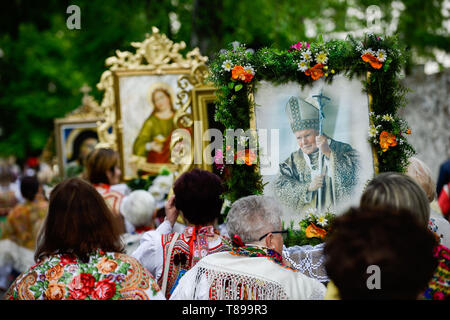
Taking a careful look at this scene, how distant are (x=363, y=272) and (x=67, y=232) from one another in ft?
5.07

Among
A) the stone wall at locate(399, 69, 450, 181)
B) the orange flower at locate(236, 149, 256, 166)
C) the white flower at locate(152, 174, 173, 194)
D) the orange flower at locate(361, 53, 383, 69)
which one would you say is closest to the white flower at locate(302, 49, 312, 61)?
the orange flower at locate(361, 53, 383, 69)

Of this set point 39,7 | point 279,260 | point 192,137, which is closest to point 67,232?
point 279,260

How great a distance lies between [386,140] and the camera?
3445mm

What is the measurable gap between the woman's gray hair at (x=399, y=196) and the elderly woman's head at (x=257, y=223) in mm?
515

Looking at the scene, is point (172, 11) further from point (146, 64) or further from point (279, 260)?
point (279, 260)

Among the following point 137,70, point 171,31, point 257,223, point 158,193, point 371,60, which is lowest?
point 158,193

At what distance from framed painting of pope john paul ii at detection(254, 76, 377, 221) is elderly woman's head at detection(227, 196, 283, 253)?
71 centimetres

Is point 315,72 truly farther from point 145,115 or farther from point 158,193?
point 145,115

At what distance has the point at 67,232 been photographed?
8.52 ft

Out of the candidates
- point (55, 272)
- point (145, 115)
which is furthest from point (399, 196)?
point (145, 115)

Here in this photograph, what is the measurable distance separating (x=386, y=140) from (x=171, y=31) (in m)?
8.13

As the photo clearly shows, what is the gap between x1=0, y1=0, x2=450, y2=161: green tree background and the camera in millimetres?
10398
